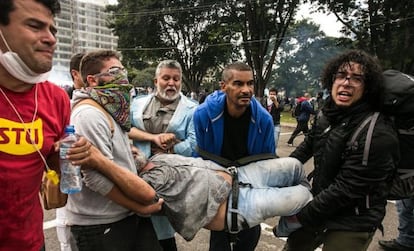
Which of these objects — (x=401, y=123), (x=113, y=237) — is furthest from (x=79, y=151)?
(x=401, y=123)

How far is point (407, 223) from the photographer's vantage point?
3.51 metres

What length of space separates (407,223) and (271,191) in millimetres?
2380

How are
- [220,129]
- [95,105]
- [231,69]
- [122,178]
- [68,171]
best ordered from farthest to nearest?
[231,69]
[220,129]
[95,105]
[122,178]
[68,171]

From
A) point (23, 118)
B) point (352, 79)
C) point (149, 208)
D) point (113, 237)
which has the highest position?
point (352, 79)

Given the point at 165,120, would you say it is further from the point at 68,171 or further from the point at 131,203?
the point at 68,171

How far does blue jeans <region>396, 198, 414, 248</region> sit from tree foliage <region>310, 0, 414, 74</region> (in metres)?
12.6

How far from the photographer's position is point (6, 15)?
4.33ft

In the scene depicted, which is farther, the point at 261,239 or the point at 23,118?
the point at 261,239

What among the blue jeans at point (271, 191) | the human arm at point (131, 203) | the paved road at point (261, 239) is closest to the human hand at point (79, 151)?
the human arm at point (131, 203)

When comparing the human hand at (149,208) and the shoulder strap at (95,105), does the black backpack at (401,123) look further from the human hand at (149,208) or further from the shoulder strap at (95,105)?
the shoulder strap at (95,105)

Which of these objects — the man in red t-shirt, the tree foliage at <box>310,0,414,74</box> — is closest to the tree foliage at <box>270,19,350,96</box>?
the tree foliage at <box>310,0,414,74</box>

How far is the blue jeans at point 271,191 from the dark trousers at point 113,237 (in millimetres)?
536

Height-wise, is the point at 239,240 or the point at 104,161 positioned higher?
the point at 104,161

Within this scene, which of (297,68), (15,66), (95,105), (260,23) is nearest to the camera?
(15,66)
